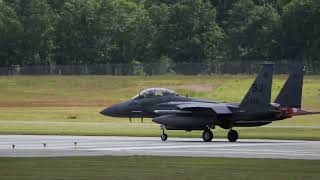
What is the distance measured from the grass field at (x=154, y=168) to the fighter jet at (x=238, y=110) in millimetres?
15142

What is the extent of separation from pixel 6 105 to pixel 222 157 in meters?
65.7

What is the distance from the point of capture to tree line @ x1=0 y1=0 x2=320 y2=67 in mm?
146875

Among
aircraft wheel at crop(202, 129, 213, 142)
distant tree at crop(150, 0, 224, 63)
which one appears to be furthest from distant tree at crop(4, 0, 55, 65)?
aircraft wheel at crop(202, 129, 213, 142)

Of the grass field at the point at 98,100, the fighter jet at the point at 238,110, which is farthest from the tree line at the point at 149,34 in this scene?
the fighter jet at the point at 238,110

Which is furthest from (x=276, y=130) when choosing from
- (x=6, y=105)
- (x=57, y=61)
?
(x=57, y=61)

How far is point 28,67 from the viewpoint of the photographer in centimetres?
14550

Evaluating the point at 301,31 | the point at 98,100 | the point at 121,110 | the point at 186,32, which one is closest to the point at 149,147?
the point at 121,110

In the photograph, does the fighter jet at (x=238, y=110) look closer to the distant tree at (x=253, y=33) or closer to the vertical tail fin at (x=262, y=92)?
the vertical tail fin at (x=262, y=92)

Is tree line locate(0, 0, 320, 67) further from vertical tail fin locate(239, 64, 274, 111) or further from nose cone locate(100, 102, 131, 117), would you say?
vertical tail fin locate(239, 64, 274, 111)

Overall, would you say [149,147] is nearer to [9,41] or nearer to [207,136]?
[207,136]

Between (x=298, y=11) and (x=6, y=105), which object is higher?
(x=298, y=11)

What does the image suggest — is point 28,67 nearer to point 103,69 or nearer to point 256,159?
point 103,69

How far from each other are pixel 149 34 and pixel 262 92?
329 ft

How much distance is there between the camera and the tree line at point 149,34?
146875 millimetres
